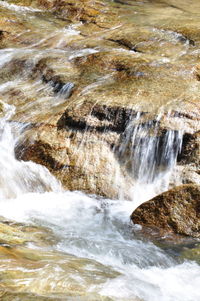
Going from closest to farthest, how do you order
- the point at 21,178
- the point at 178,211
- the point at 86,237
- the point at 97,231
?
the point at 86,237
the point at 178,211
the point at 97,231
the point at 21,178

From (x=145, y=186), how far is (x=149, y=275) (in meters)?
3.51

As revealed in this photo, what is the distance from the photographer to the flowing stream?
4.79 meters

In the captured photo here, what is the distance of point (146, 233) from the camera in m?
7.79

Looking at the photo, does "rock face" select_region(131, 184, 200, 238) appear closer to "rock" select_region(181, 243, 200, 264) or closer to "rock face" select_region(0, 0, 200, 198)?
"rock" select_region(181, 243, 200, 264)

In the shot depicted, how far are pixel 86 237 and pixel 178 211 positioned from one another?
185cm

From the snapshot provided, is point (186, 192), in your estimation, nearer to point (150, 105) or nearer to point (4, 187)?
point (150, 105)

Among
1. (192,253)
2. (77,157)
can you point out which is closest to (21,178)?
(77,157)

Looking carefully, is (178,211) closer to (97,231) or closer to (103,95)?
(97,231)

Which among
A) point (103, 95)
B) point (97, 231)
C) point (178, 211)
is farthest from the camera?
point (103, 95)

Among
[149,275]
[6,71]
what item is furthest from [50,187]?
[6,71]

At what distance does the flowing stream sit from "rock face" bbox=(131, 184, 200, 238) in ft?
1.64

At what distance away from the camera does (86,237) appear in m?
7.56

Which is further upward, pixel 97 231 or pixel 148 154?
pixel 148 154

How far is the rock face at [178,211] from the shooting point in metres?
7.77
